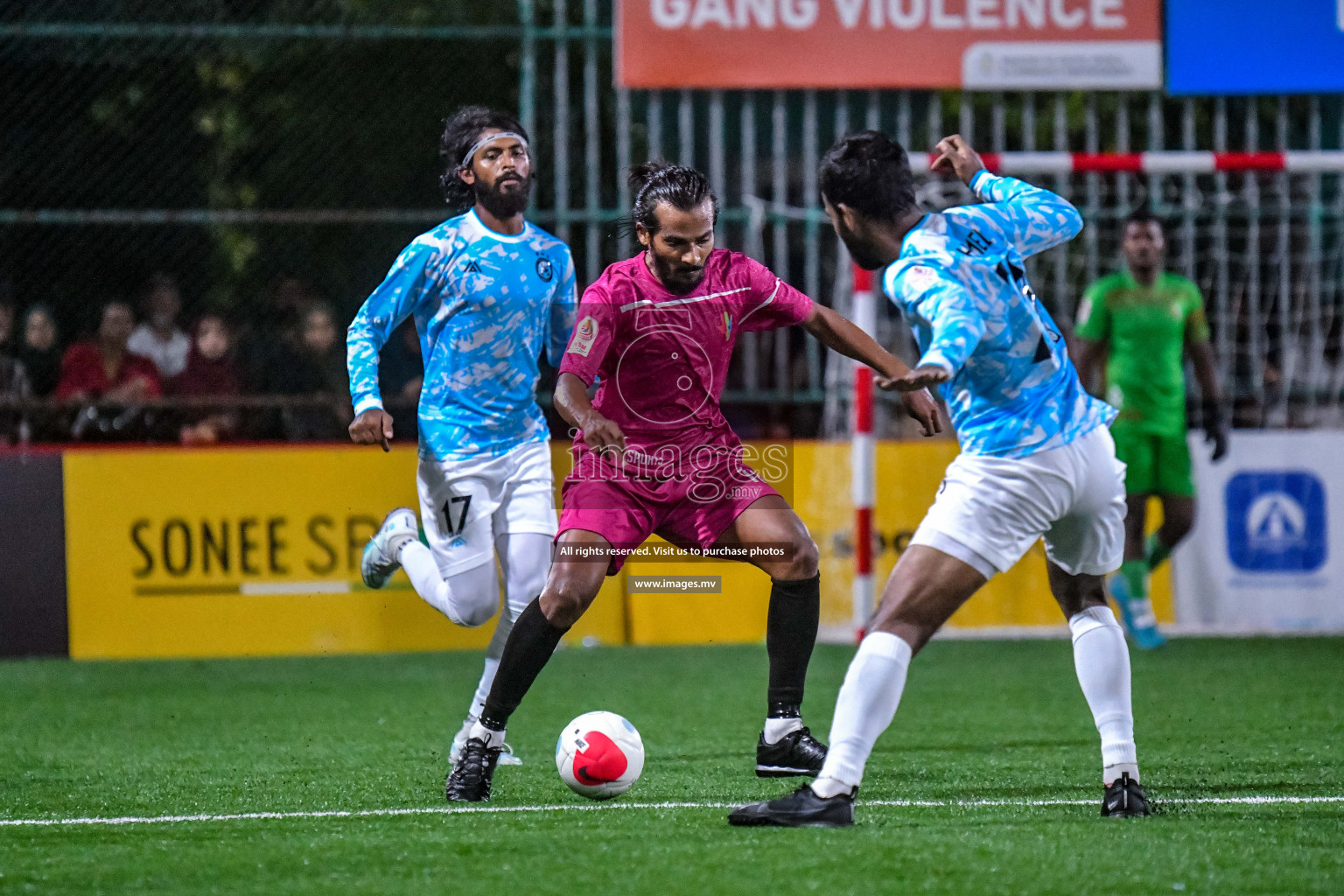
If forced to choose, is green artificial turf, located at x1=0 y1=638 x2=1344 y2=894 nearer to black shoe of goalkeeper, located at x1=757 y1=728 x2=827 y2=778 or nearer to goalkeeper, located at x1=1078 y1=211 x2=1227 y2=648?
black shoe of goalkeeper, located at x1=757 y1=728 x2=827 y2=778

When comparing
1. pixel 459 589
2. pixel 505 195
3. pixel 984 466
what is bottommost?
pixel 459 589

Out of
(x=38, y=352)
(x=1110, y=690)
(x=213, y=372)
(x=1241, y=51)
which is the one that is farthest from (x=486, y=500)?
(x=1241, y=51)

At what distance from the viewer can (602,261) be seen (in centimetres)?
1103

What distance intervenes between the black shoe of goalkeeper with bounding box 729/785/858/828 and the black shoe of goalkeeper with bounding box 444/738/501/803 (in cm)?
95

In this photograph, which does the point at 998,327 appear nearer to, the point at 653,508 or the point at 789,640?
the point at 653,508

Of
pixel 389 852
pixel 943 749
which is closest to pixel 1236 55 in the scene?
pixel 943 749

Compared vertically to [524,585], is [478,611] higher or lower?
lower

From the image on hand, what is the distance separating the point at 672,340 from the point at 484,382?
879 mm

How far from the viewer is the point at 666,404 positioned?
5473mm

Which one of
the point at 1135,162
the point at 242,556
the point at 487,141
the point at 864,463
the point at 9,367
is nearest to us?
the point at 487,141

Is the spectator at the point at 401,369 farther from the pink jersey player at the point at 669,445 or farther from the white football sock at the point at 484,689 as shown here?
the pink jersey player at the point at 669,445

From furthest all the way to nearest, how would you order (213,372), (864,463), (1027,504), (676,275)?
(213,372), (864,463), (676,275), (1027,504)

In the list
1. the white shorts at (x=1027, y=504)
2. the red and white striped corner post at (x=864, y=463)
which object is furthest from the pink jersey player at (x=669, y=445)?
the red and white striped corner post at (x=864, y=463)

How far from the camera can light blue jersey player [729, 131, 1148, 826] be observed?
4.55 meters
